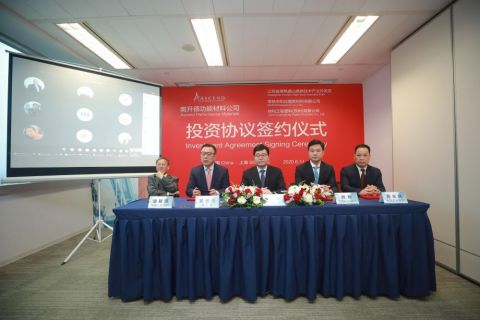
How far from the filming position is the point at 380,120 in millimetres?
4020

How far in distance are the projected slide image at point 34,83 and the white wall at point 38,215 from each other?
4.38ft

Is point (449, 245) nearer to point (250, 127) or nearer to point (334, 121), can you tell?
point (334, 121)

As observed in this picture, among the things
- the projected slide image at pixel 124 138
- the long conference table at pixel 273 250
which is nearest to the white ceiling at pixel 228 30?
the projected slide image at pixel 124 138

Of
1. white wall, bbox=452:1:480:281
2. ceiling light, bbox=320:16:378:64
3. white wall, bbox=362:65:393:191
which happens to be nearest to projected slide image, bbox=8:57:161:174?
ceiling light, bbox=320:16:378:64

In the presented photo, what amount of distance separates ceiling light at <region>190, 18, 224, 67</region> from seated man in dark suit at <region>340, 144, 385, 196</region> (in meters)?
2.48

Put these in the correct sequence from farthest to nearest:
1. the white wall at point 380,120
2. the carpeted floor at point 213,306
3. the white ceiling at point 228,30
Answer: the white wall at point 380,120 → the white ceiling at point 228,30 → the carpeted floor at point 213,306

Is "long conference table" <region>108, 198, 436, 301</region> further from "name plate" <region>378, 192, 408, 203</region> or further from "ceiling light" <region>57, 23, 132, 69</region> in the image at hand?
"ceiling light" <region>57, 23, 132, 69</region>

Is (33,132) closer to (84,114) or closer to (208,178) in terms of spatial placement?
(84,114)

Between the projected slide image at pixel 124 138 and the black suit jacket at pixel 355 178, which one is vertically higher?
the projected slide image at pixel 124 138

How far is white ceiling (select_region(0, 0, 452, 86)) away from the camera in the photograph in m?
2.32

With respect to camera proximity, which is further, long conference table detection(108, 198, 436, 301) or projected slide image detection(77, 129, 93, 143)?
projected slide image detection(77, 129, 93, 143)

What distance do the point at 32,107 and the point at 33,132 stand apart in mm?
295

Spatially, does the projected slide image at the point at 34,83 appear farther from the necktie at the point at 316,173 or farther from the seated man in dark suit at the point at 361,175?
the seated man in dark suit at the point at 361,175

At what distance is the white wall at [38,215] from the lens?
266 centimetres
